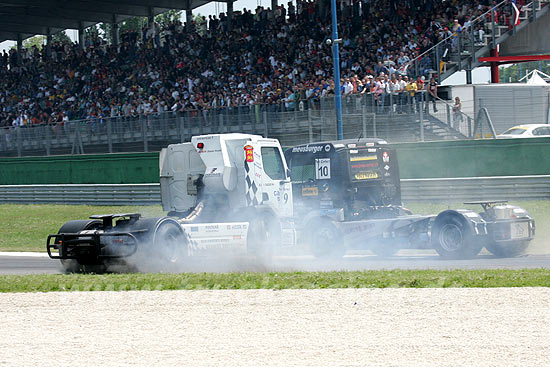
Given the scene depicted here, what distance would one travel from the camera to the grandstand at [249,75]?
79.7ft

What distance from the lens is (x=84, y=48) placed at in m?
49.3

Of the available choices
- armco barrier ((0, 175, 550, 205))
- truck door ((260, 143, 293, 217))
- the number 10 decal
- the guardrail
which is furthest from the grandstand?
truck door ((260, 143, 293, 217))

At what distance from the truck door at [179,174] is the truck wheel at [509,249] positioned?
17.1 feet

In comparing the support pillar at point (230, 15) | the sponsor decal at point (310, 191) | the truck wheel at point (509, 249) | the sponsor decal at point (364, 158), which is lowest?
the truck wheel at point (509, 249)

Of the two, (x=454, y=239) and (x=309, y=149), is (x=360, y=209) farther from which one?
(x=454, y=239)

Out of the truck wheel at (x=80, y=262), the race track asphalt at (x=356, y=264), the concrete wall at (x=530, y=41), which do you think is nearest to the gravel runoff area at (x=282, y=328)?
the truck wheel at (x=80, y=262)

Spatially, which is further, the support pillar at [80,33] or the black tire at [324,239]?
the support pillar at [80,33]

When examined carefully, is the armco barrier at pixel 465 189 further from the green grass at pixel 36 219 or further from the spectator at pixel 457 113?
the spectator at pixel 457 113

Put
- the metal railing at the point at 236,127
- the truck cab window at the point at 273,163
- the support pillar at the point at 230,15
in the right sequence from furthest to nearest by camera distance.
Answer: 1. the support pillar at the point at 230,15
2. the metal railing at the point at 236,127
3. the truck cab window at the point at 273,163

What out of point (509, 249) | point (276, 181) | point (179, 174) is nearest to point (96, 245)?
point (179, 174)

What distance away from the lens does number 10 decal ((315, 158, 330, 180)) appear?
15.3 meters

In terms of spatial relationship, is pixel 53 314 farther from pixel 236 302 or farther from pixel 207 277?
pixel 207 277

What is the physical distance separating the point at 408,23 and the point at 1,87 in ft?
88.3

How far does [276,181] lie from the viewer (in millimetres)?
15234
